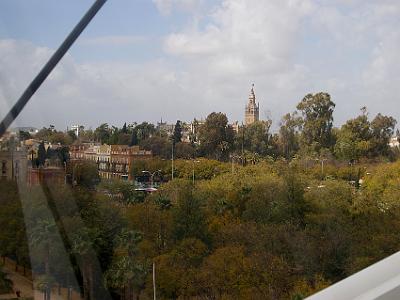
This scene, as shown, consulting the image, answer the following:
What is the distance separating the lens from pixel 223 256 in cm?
481

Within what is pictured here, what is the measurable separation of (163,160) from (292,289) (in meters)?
1.94

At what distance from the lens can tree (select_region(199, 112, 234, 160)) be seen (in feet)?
23.3

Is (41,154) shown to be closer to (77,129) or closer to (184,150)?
(77,129)

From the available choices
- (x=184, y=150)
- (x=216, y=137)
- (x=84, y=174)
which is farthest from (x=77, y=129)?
(x=216, y=137)

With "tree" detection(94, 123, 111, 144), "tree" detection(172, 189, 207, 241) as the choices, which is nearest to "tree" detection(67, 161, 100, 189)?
"tree" detection(94, 123, 111, 144)

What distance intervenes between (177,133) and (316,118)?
12.2 ft

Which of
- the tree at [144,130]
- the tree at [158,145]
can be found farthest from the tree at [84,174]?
the tree at [158,145]

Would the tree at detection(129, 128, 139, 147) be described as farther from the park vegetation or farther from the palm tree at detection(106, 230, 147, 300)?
the palm tree at detection(106, 230, 147, 300)

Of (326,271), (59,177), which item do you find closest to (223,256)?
(326,271)

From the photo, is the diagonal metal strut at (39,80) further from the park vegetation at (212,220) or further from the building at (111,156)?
the building at (111,156)

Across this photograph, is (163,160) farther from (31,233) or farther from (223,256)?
(31,233)

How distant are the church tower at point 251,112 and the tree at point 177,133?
165cm

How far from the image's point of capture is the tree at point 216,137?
710cm

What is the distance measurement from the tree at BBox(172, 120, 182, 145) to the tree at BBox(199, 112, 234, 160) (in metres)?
0.44
